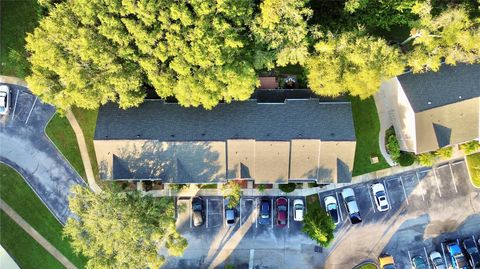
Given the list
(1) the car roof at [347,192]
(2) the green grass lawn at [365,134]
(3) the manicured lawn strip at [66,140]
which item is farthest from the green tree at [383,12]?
(3) the manicured lawn strip at [66,140]

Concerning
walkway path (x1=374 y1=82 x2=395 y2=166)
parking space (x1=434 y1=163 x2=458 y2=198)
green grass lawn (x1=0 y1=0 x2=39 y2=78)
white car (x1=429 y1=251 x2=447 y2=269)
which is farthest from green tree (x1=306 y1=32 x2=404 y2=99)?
green grass lawn (x1=0 y1=0 x2=39 y2=78)

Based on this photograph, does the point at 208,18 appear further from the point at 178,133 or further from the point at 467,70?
the point at 467,70

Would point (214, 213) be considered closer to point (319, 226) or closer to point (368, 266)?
point (319, 226)

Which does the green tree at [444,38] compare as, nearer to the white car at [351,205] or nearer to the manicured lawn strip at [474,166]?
the manicured lawn strip at [474,166]

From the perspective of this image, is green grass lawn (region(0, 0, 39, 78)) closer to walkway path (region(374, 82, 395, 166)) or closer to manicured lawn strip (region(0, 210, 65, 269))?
manicured lawn strip (region(0, 210, 65, 269))

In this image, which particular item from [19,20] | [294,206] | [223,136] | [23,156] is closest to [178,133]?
[223,136]

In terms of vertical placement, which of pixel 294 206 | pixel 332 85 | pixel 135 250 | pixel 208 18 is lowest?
pixel 135 250
